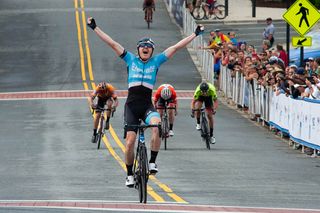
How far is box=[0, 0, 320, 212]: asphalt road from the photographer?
57.4 ft

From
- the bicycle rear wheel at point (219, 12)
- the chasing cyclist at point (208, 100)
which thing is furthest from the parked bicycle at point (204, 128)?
the bicycle rear wheel at point (219, 12)

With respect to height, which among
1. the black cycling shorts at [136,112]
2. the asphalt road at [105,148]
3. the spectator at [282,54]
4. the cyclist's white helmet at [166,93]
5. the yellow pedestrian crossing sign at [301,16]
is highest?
the yellow pedestrian crossing sign at [301,16]

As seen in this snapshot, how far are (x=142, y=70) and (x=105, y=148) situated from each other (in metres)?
10.00

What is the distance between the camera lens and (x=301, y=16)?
30.5 m

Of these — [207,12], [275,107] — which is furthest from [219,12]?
[275,107]

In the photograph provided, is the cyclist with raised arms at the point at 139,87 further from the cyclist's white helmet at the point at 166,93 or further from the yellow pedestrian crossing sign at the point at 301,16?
the yellow pedestrian crossing sign at the point at 301,16

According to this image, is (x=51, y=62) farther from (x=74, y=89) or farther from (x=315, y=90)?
(x=315, y=90)

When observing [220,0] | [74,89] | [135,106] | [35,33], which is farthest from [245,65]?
[220,0]

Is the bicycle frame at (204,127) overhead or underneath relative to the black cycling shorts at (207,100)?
underneath

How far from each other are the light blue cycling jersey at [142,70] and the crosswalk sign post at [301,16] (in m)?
14.4

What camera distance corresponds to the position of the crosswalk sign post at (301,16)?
3034 cm

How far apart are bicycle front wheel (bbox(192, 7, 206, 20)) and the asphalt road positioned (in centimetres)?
157

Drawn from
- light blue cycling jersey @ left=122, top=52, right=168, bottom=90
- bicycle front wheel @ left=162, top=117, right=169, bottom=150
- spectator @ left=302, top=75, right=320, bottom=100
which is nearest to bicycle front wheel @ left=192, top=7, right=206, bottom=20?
bicycle front wheel @ left=162, top=117, right=169, bottom=150

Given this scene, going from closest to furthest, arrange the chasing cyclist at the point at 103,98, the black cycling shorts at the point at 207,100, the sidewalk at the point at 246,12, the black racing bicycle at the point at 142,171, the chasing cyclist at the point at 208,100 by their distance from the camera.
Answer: the black racing bicycle at the point at 142,171 < the chasing cyclist at the point at 208,100 < the chasing cyclist at the point at 103,98 < the black cycling shorts at the point at 207,100 < the sidewalk at the point at 246,12
